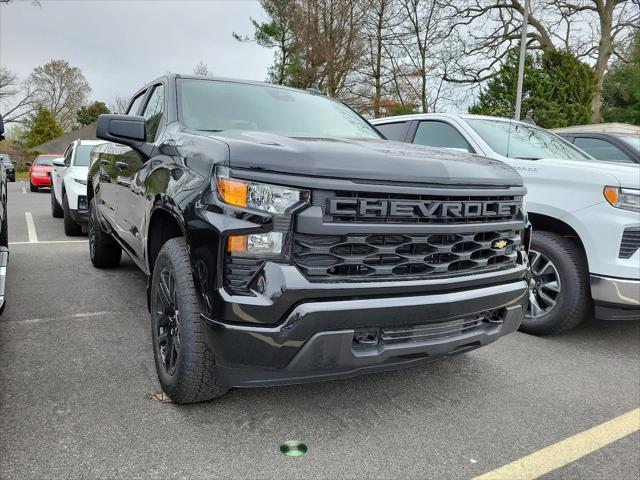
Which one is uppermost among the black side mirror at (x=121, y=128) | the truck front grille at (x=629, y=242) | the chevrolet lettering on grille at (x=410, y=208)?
the black side mirror at (x=121, y=128)

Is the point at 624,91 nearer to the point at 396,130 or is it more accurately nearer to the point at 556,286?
the point at 396,130

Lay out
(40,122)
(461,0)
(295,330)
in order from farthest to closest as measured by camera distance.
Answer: (40,122), (461,0), (295,330)

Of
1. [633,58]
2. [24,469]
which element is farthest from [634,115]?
[24,469]

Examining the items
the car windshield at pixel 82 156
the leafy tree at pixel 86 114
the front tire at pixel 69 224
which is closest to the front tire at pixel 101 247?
the front tire at pixel 69 224

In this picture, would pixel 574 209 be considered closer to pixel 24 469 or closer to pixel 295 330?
pixel 295 330

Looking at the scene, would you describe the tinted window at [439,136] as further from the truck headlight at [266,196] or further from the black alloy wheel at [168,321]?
the black alloy wheel at [168,321]

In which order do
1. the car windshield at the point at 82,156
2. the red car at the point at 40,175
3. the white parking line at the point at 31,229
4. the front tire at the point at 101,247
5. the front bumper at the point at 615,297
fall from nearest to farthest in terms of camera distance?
the front bumper at the point at 615,297 → the front tire at the point at 101,247 → the white parking line at the point at 31,229 → the car windshield at the point at 82,156 → the red car at the point at 40,175

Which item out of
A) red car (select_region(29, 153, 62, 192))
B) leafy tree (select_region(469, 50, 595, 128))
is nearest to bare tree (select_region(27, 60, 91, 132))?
red car (select_region(29, 153, 62, 192))

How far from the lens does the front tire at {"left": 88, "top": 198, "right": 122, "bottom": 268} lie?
5332mm

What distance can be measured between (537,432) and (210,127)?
8.18 ft

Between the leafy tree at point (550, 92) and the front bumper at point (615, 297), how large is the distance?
54.4 feet

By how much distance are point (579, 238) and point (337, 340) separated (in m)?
2.58

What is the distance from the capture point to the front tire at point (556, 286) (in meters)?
3.86

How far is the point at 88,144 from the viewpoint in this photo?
9406mm
